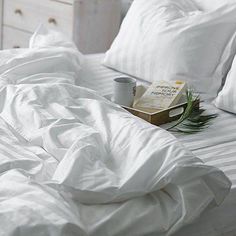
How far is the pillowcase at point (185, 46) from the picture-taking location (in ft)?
8.21

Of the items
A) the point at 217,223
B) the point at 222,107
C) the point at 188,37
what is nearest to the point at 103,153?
the point at 217,223

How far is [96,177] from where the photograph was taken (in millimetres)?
1581

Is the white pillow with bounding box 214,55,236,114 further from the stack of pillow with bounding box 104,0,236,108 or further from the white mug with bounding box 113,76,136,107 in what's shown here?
the white mug with bounding box 113,76,136,107

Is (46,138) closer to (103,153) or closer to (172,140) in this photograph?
(103,153)

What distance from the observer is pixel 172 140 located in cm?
172

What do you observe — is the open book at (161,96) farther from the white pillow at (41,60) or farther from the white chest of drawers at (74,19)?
the white chest of drawers at (74,19)

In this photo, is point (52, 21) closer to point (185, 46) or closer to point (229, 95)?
point (185, 46)

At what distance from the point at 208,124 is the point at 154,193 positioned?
25.9 inches

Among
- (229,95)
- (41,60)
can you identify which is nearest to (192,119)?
(229,95)

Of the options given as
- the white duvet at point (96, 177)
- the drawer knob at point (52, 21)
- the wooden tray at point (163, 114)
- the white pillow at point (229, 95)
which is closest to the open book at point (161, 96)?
the wooden tray at point (163, 114)

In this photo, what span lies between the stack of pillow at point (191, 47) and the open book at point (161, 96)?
17cm

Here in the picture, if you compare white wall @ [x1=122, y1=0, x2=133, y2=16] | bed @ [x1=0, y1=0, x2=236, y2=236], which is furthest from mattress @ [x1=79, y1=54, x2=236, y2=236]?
white wall @ [x1=122, y1=0, x2=133, y2=16]

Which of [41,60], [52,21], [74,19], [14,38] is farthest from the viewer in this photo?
[14,38]

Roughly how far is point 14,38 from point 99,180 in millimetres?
2462
